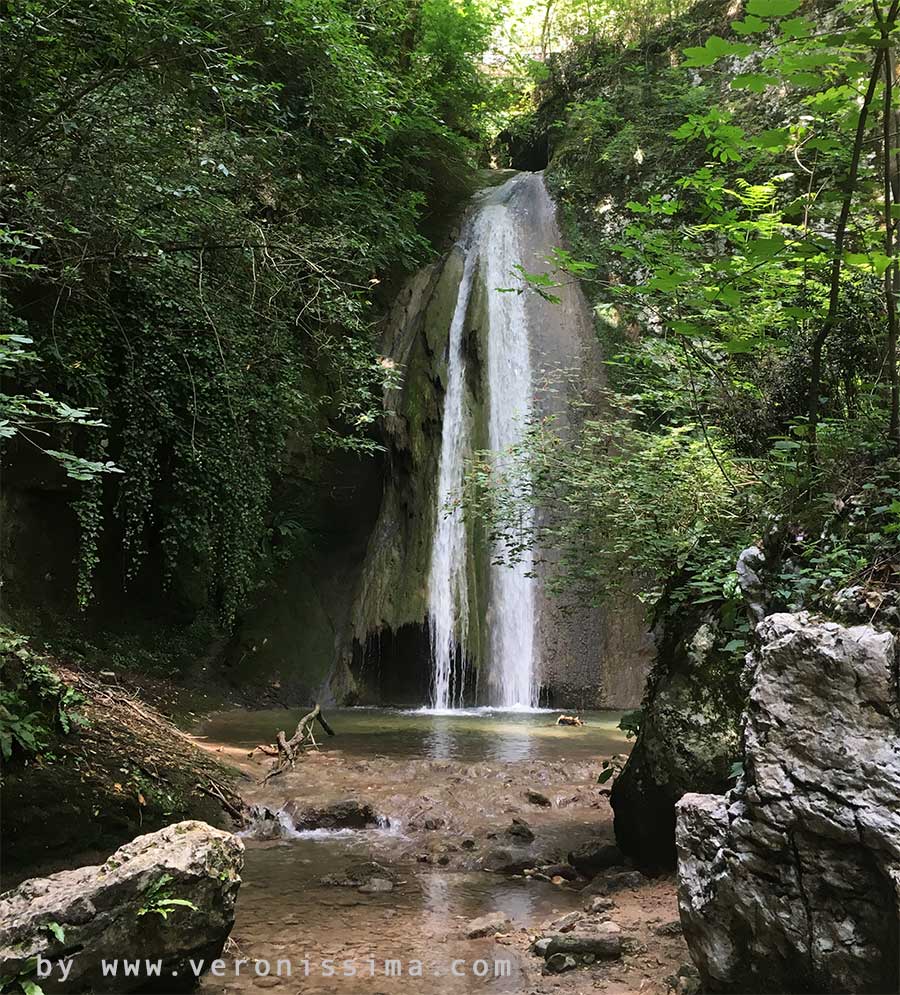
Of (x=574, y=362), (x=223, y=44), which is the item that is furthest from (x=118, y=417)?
(x=574, y=362)

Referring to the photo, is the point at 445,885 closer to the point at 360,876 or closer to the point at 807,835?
the point at 360,876

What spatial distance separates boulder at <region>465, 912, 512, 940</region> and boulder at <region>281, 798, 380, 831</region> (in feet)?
5.38

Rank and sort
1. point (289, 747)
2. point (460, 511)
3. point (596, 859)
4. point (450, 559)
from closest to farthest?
point (596, 859)
point (289, 747)
point (450, 559)
point (460, 511)

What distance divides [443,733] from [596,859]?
3.90 metres

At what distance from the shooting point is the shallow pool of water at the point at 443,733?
6859 mm

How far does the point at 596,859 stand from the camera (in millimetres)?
4297

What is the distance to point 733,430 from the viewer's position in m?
4.87

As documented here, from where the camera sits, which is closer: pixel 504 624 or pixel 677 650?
pixel 677 650

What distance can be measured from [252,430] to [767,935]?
6298mm

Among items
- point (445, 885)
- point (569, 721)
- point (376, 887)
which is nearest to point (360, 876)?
point (376, 887)

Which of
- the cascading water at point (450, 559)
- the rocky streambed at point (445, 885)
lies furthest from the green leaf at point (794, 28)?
the cascading water at point (450, 559)

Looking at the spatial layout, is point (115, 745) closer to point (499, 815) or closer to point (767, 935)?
point (499, 815)

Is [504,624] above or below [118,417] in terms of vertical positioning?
below

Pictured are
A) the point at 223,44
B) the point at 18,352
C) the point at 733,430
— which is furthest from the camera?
the point at 223,44
